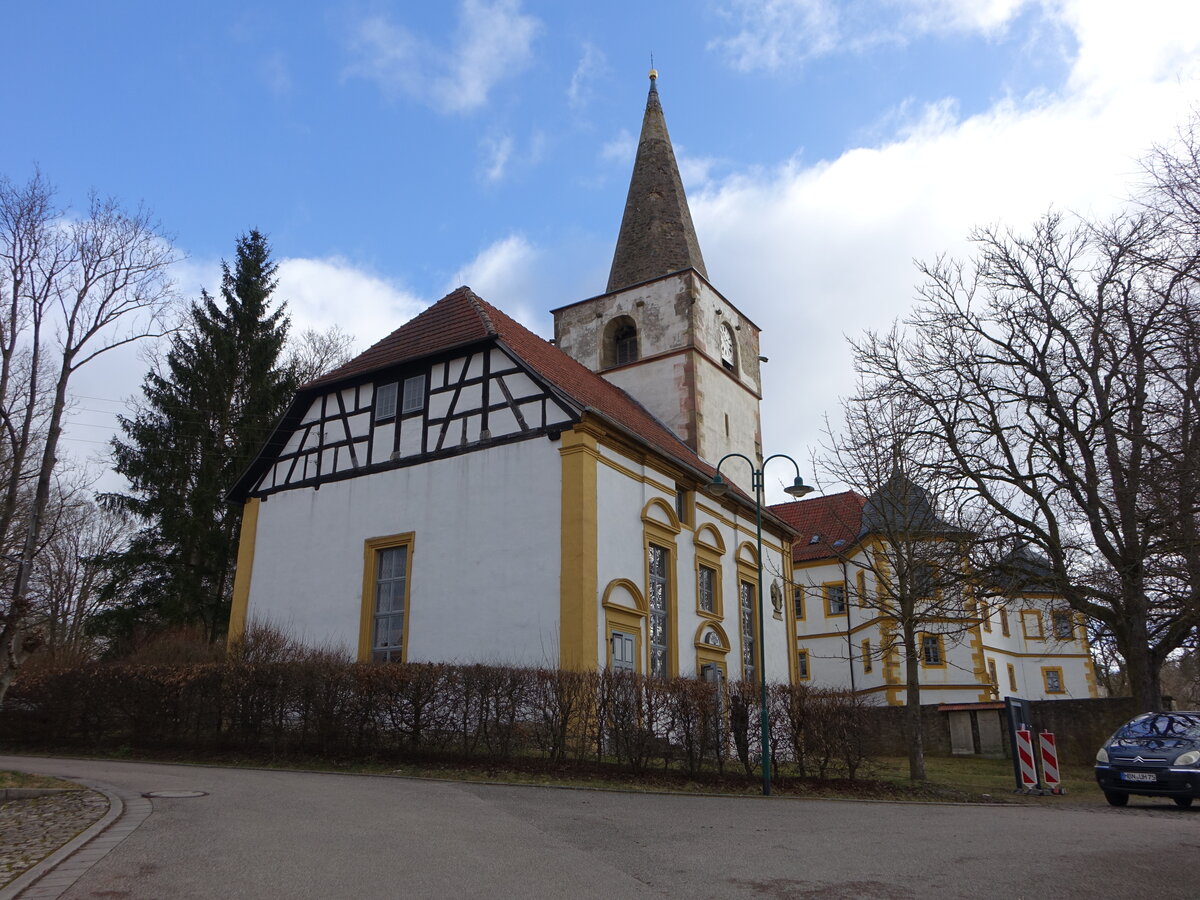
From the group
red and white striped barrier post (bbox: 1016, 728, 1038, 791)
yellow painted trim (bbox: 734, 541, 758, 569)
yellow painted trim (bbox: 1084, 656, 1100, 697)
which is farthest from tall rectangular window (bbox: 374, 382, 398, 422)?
yellow painted trim (bbox: 1084, 656, 1100, 697)

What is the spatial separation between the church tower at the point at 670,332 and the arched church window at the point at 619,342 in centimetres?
4

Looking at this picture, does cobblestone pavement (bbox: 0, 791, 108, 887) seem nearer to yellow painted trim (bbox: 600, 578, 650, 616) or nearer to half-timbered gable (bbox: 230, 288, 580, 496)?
yellow painted trim (bbox: 600, 578, 650, 616)

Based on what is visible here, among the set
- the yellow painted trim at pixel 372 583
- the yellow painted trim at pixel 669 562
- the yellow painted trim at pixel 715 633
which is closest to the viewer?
the yellow painted trim at pixel 372 583

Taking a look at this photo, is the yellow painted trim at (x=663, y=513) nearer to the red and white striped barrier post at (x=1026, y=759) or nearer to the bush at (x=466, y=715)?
the bush at (x=466, y=715)

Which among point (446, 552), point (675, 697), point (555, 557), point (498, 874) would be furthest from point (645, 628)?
point (498, 874)

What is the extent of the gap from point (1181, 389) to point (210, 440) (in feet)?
85.0

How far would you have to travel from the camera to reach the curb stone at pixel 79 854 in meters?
5.90

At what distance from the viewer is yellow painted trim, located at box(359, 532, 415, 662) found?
2019cm

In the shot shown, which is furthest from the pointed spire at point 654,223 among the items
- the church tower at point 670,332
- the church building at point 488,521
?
the church building at point 488,521

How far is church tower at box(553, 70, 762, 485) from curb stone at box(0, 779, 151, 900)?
20215 mm

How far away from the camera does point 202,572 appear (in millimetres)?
27016

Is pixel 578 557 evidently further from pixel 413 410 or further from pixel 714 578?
pixel 714 578

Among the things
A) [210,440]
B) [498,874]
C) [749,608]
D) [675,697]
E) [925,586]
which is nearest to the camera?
[498,874]

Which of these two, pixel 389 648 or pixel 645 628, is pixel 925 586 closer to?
pixel 645 628
